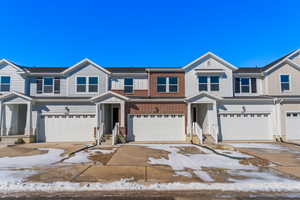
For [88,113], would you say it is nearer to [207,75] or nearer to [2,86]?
[2,86]

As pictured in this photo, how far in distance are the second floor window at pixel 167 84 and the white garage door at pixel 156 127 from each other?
2667 millimetres

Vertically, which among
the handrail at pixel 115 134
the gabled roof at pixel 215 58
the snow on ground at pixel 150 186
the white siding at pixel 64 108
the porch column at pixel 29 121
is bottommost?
the snow on ground at pixel 150 186

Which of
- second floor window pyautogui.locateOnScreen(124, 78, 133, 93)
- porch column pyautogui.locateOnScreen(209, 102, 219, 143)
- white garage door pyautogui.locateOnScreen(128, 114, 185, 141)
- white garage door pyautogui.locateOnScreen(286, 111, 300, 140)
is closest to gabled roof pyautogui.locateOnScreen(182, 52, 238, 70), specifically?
porch column pyautogui.locateOnScreen(209, 102, 219, 143)

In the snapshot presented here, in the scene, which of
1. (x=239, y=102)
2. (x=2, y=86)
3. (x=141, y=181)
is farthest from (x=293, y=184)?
(x=2, y=86)

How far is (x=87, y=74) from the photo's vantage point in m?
14.7

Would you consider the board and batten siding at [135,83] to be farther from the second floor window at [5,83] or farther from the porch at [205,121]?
the second floor window at [5,83]

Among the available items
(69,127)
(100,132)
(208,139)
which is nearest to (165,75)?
(208,139)

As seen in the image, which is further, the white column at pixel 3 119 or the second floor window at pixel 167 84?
the second floor window at pixel 167 84

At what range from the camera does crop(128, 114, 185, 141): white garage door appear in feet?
42.0

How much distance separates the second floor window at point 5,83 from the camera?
14.2m

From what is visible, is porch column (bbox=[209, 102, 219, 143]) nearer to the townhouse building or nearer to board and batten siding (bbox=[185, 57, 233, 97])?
the townhouse building

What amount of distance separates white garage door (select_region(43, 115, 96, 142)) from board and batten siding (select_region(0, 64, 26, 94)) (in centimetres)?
406

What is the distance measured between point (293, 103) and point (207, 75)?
22.6 ft

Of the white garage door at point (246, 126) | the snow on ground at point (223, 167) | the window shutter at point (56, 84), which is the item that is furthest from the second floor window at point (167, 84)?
the window shutter at point (56, 84)
